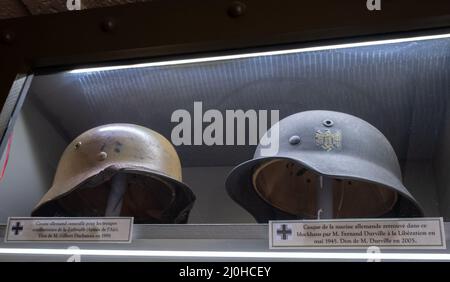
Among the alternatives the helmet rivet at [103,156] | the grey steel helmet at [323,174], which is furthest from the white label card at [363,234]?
the helmet rivet at [103,156]

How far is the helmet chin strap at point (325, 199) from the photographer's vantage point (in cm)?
91

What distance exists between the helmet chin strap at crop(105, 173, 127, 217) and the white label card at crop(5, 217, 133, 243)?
0.24m

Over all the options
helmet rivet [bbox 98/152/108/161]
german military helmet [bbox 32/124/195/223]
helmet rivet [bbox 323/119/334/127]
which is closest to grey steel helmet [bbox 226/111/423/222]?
helmet rivet [bbox 323/119/334/127]

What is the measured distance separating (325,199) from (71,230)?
0.40 m

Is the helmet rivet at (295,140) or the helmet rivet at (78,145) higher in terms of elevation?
the helmet rivet at (78,145)

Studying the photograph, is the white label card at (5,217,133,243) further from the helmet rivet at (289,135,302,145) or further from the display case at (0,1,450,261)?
the helmet rivet at (289,135,302,145)

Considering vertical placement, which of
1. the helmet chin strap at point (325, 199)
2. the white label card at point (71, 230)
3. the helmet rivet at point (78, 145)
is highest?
the helmet rivet at point (78, 145)

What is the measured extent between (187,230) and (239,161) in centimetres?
25

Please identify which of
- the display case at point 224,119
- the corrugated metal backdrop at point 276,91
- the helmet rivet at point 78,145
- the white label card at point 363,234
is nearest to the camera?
the white label card at point 363,234

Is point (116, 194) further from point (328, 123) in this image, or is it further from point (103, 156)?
point (328, 123)

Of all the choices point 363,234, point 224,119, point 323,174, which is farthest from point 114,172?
point 363,234

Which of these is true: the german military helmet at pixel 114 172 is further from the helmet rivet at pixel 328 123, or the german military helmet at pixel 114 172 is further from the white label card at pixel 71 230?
the helmet rivet at pixel 328 123

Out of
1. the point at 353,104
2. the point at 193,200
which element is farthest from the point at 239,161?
the point at 353,104

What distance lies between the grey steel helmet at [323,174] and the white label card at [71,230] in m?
0.23
